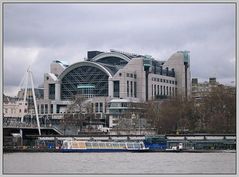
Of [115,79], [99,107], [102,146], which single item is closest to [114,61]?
[115,79]

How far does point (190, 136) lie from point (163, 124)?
1258 centimetres

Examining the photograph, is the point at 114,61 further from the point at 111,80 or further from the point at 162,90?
the point at 111,80

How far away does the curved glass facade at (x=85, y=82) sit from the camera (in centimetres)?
10856

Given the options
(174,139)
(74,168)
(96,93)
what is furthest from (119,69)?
(74,168)

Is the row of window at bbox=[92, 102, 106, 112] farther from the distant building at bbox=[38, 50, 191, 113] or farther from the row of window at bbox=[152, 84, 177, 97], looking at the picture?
the row of window at bbox=[152, 84, 177, 97]

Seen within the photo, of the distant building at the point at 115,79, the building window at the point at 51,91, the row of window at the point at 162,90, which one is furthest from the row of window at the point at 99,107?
the building window at the point at 51,91

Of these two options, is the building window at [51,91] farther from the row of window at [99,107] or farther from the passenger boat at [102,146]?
the passenger boat at [102,146]

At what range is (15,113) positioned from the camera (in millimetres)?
106312

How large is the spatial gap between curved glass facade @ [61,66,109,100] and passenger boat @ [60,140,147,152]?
4539 cm

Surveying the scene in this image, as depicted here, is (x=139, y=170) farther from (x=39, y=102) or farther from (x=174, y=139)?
(x=39, y=102)

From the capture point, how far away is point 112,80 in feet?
347

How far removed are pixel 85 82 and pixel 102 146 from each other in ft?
162

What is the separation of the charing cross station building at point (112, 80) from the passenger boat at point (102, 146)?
126 feet

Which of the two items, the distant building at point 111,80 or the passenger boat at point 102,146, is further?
the distant building at point 111,80
